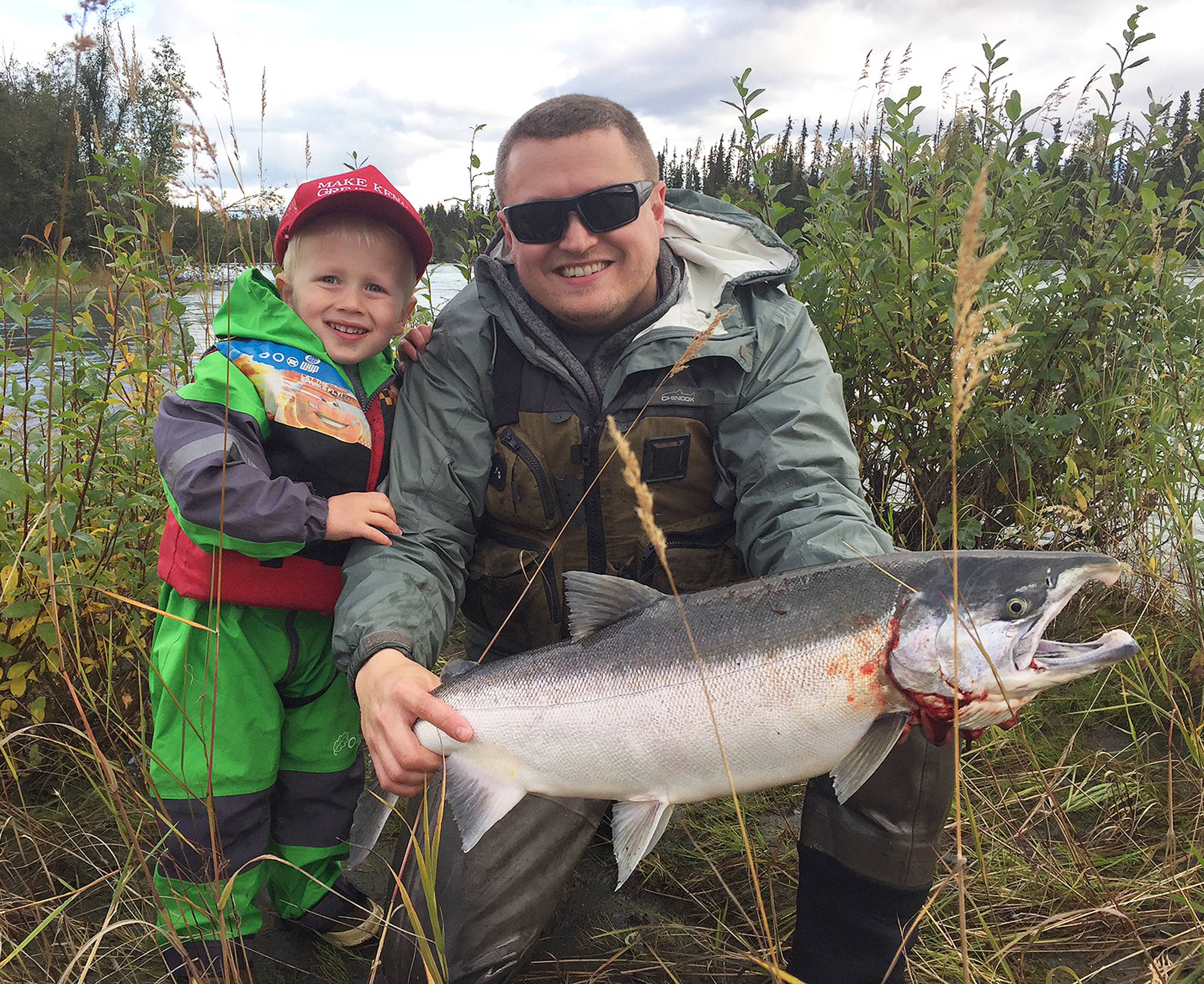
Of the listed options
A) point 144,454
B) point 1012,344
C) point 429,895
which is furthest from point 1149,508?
point 144,454

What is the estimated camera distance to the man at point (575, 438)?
263cm

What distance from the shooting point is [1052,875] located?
8.62 ft

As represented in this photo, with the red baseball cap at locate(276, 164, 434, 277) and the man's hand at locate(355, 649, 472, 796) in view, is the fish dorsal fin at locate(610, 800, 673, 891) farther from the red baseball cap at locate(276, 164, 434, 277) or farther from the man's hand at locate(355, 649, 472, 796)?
the red baseball cap at locate(276, 164, 434, 277)

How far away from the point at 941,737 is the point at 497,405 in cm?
193

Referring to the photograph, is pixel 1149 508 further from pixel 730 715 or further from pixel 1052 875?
pixel 730 715

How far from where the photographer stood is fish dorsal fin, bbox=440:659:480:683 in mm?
2396

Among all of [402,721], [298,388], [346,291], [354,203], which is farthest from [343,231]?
[402,721]

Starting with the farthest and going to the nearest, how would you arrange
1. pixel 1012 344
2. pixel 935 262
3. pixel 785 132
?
pixel 785 132 → pixel 935 262 → pixel 1012 344

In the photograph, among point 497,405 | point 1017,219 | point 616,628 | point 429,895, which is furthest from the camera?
point 1017,219

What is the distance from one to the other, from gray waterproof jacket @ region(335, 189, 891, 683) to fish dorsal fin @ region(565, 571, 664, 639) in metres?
0.54

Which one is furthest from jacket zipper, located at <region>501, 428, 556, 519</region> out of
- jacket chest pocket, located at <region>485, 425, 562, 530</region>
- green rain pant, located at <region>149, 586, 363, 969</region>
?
green rain pant, located at <region>149, 586, 363, 969</region>

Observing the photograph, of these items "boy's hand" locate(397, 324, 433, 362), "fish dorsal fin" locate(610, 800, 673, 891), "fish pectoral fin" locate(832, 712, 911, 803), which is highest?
"boy's hand" locate(397, 324, 433, 362)

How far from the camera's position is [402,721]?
89.6 inches

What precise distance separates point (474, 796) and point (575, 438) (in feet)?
4.44
